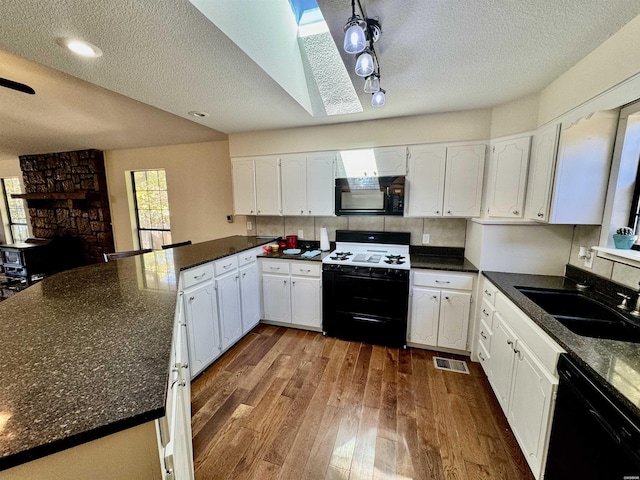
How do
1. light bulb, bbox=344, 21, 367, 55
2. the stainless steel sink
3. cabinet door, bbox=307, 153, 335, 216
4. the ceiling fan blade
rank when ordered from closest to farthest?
1. light bulb, bbox=344, 21, 367, 55
2. the stainless steel sink
3. the ceiling fan blade
4. cabinet door, bbox=307, 153, 335, 216

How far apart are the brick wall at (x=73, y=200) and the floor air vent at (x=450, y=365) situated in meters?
5.58

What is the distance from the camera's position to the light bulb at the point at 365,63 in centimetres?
127

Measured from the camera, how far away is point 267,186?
3246 mm

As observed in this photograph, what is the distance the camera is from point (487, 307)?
2160mm

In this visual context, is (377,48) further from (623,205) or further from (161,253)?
(161,253)

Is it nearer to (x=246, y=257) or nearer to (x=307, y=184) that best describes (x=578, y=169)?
(x=307, y=184)

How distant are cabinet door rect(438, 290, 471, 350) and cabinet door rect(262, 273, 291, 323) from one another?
162 cm

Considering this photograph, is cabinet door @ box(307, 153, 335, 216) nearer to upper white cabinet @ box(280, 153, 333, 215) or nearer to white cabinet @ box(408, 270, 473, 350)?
upper white cabinet @ box(280, 153, 333, 215)

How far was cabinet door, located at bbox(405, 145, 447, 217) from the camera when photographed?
8.59 ft

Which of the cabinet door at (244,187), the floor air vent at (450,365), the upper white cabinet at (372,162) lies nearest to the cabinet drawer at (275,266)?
the cabinet door at (244,187)

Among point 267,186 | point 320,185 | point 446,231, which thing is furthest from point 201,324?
point 446,231

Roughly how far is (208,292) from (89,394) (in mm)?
1651

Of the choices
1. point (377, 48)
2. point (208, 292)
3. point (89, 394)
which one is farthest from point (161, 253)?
point (377, 48)

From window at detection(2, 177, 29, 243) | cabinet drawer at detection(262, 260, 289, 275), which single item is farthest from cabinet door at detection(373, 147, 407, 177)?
window at detection(2, 177, 29, 243)
